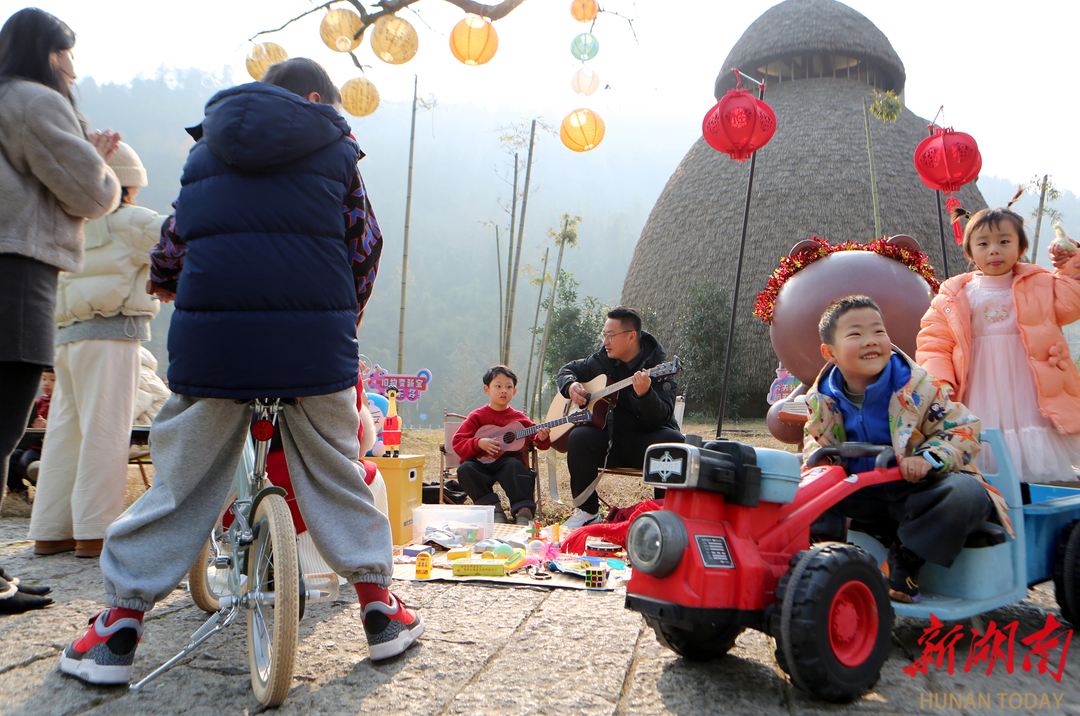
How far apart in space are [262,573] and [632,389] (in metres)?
2.62

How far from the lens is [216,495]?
5.14 feet

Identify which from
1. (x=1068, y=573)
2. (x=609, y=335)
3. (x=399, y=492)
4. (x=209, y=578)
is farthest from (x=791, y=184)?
(x=209, y=578)

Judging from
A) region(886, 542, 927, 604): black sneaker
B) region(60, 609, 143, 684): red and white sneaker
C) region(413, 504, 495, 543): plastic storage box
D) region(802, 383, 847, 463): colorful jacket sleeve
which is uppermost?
region(802, 383, 847, 463): colorful jacket sleeve

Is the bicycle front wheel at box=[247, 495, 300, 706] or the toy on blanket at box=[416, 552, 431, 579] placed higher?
the bicycle front wheel at box=[247, 495, 300, 706]

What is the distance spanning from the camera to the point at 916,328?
10.9ft

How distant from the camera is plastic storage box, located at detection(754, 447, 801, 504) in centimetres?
141

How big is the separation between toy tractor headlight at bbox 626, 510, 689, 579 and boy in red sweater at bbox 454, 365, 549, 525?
2.61 metres

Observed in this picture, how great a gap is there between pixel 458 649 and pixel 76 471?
6.91ft

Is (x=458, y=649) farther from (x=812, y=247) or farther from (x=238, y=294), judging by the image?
(x=812, y=247)

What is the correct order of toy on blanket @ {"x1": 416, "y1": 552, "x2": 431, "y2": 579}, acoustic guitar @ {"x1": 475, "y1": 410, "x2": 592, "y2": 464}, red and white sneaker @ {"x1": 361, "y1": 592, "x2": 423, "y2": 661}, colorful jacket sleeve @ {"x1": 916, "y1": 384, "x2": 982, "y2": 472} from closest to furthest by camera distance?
red and white sneaker @ {"x1": 361, "y1": 592, "x2": 423, "y2": 661} → colorful jacket sleeve @ {"x1": 916, "y1": 384, "x2": 982, "y2": 472} → toy on blanket @ {"x1": 416, "y1": 552, "x2": 431, "y2": 579} → acoustic guitar @ {"x1": 475, "y1": 410, "x2": 592, "y2": 464}

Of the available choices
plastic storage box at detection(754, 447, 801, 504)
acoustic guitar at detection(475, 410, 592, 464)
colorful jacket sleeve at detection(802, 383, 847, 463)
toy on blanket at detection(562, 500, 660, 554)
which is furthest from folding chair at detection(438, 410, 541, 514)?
plastic storage box at detection(754, 447, 801, 504)

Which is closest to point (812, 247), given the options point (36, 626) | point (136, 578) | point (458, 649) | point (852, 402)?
point (852, 402)

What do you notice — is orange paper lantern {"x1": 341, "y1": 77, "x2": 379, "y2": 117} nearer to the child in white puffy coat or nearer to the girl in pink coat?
the child in white puffy coat

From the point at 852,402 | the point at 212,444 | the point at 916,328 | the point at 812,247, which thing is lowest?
the point at 212,444
